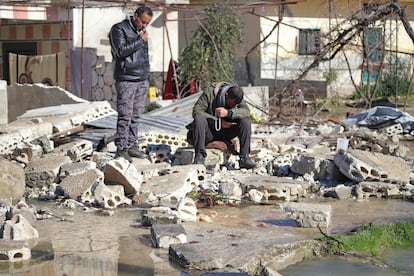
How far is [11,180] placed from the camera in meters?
8.34

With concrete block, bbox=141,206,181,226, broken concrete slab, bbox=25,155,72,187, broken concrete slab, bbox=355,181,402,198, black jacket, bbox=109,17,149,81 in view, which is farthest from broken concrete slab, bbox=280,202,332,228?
black jacket, bbox=109,17,149,81

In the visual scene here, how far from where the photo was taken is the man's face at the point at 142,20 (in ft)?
31.4

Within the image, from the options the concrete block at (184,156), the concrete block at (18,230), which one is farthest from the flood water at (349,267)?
the concrete block at (184,156)

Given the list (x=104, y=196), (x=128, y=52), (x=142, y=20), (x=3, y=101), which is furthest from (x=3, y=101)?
(x=104, y=196)

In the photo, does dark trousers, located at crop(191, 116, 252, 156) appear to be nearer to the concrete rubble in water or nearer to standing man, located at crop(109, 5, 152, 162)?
the concrete rubble in water

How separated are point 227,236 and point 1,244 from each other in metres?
1.85

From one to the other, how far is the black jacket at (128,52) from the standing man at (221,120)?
2.78 ft

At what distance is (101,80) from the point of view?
21062 mm

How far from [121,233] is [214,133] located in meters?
3.20

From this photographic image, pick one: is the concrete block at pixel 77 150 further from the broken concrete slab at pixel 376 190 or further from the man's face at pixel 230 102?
the broken concrete slab at pixel 376 190

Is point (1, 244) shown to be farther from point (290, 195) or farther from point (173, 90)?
point (173, 90)

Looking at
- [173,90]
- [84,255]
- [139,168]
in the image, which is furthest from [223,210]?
[173,90]

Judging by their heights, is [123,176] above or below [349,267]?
above

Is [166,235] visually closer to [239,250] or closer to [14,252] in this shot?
[239,250]
